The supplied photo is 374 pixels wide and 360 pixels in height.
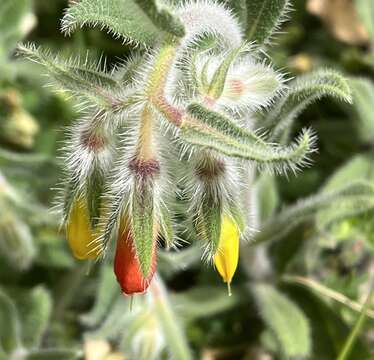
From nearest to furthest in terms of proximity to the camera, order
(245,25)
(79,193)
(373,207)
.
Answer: (79,193) < (245,25) < (373,207)

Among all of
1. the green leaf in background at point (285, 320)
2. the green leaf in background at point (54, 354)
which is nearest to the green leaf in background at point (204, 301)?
the green leaf in background at point (285, 320)

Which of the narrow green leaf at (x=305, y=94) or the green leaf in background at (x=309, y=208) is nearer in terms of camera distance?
the narrow green leaf at (x=305, y=94)

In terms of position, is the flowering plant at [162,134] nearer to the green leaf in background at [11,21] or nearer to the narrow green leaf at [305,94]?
the narrow green leaf at [305,94]

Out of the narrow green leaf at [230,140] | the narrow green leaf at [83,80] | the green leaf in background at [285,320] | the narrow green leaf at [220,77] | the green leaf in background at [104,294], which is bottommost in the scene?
the green leaf in background at [104,294]

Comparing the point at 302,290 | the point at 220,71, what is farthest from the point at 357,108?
the point at 220,71

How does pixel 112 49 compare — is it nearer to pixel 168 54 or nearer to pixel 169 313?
pixel 169 313

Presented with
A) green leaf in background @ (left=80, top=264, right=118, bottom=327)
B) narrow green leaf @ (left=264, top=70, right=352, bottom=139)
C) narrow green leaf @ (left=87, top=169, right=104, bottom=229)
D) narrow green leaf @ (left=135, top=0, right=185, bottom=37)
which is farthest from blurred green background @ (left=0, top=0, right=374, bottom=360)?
narrow green leaf @ (left=135, top=0, right=185, bottom=37)

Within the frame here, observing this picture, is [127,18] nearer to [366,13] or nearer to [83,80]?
[83,80]
